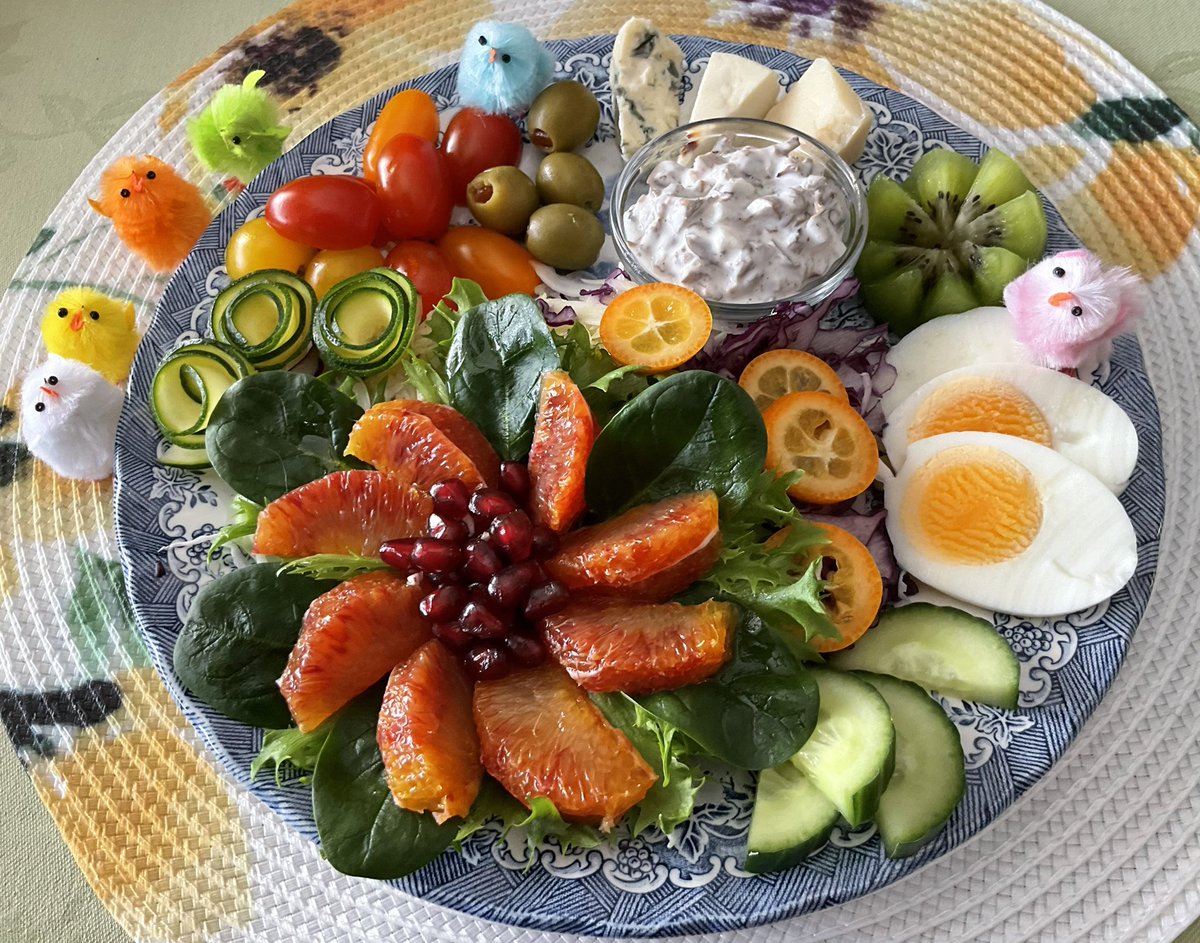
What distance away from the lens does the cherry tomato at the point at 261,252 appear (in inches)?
109

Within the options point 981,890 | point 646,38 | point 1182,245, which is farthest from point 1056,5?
point 981,890

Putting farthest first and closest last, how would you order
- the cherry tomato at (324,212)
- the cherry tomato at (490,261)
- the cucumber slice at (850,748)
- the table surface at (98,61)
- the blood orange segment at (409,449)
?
the table surface at (98,61), the cherry tomato at (490,261), the cherry tomato at (324,212), the blood orange segment at (409,449), the cucumber slice at (850,748)

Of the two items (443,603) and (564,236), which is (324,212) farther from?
(443,603)

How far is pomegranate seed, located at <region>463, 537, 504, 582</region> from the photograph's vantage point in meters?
1.94

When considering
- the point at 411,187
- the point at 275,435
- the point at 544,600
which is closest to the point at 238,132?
the point at 411,187

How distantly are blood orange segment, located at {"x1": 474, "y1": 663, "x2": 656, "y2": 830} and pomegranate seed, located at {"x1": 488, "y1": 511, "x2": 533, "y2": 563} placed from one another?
0.29 meters

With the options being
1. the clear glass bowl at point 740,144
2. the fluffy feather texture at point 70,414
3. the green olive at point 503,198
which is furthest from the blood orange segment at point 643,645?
the fluffy feather texture at point 70,414

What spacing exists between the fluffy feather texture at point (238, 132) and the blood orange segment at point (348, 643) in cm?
163

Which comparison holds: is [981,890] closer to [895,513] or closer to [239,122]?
[895,513]

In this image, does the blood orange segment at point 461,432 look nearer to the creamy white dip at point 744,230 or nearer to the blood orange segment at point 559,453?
the blood orange segment at point 559,453

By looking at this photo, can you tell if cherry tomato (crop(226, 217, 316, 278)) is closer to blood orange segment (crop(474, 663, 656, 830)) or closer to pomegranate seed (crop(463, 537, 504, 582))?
pomegranate seed (crop(463, 537, 504, 582))

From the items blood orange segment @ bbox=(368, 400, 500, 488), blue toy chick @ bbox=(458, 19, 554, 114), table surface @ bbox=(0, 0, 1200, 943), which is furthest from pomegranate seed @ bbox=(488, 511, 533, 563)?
table surface @ bbox=(0, 0, 1200, 943)

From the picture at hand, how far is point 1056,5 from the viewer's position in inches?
143

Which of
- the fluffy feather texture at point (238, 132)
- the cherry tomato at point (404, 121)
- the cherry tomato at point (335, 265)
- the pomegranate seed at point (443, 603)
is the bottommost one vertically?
the pomegranate seed at point (443, 603)
